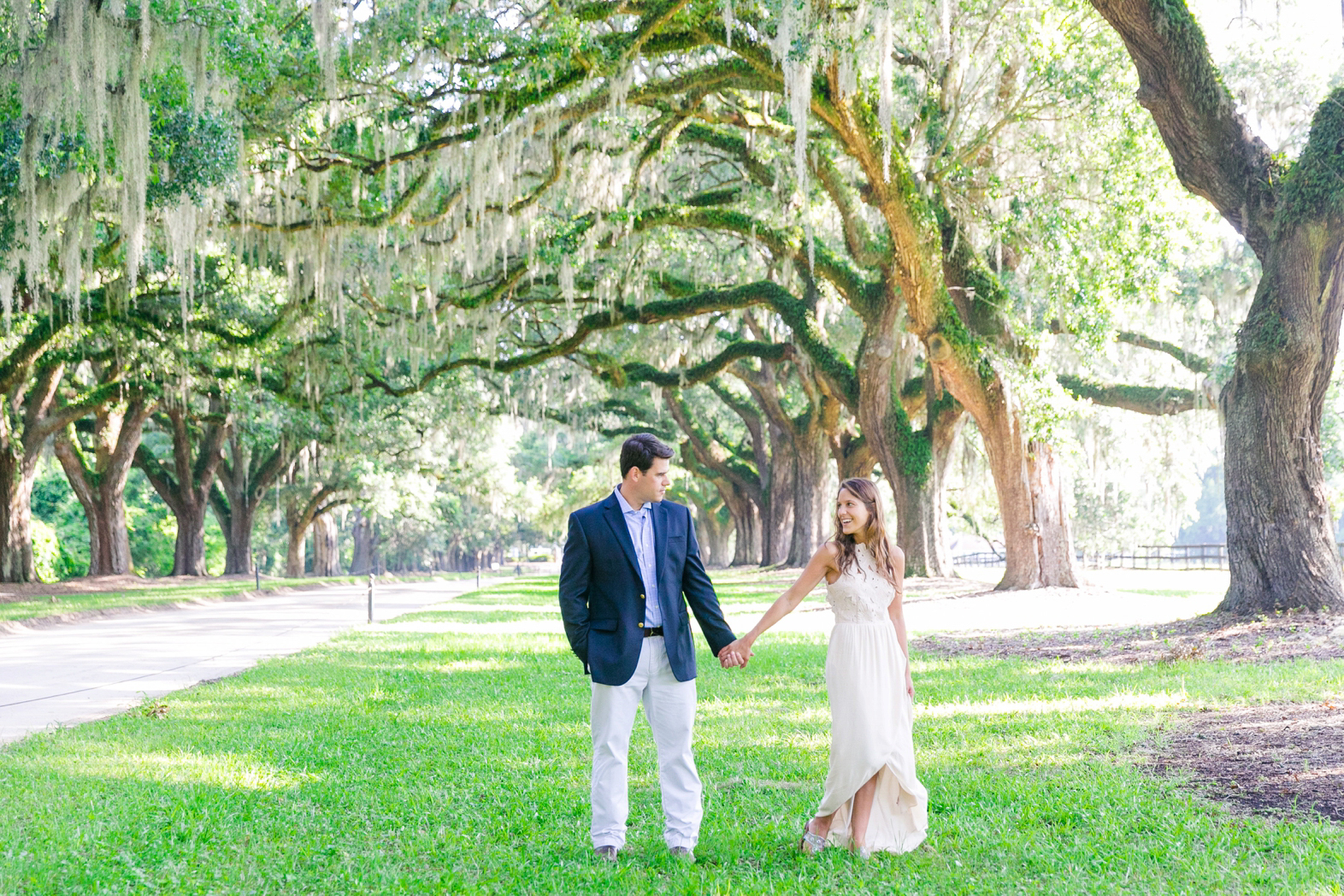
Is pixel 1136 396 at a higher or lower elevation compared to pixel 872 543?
higher

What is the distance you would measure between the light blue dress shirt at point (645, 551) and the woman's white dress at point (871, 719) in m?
0.69

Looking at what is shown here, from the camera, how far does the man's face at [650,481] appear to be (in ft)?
13.9

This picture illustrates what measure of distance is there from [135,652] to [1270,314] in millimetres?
12581

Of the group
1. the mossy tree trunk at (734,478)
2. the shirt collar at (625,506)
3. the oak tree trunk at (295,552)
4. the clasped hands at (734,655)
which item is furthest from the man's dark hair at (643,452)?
the oak tree trunk at (295,552)

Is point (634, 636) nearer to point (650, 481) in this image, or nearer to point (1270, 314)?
point (650, 481)

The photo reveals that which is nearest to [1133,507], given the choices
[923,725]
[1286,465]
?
[1286,465]

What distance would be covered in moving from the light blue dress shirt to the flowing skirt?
0.73 metres

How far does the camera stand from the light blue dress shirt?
4.30 m

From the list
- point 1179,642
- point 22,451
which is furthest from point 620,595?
point 22,451

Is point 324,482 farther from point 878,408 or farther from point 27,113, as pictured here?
point 27,113

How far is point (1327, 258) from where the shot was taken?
10023 mm

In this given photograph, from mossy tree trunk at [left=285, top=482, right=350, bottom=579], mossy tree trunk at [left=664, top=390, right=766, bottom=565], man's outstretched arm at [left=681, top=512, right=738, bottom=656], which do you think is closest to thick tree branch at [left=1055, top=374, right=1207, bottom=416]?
mossy tree trunk at [left=664, top=390, right=766, bottom=565]

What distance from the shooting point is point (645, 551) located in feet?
14.3

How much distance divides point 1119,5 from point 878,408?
10.6m
